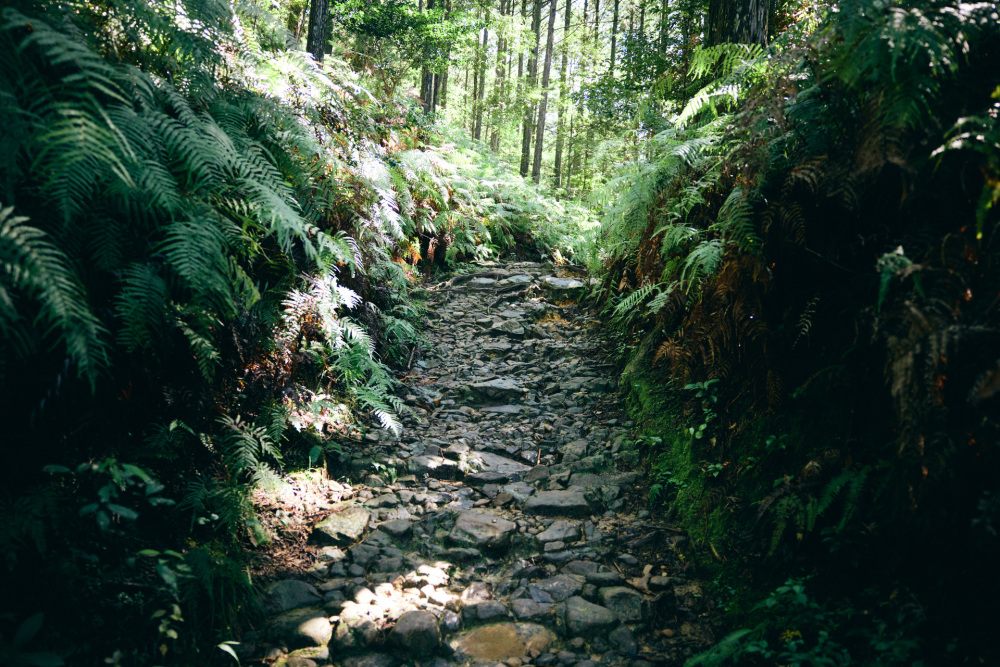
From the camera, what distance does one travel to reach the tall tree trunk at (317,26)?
271 inches

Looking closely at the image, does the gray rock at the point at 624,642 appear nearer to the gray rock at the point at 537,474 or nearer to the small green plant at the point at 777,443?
the small green plant at the point at 777,443

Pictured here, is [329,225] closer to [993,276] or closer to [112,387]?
[112,387]

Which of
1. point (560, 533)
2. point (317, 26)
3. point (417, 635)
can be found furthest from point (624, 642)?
point (317, 26)

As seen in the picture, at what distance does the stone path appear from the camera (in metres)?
2.50

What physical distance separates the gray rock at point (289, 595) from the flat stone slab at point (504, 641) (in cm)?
77

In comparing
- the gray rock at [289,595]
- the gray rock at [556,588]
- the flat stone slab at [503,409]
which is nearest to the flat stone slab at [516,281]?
the flat stone slab at [503,409]

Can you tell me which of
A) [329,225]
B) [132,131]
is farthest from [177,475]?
[329,225]

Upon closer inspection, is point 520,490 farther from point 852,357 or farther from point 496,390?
point 852,357

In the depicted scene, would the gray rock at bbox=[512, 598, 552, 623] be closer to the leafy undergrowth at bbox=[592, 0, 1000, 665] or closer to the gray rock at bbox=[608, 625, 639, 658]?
the gray rock at bbox=[608, 625, 639, 658]

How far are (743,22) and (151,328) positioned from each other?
5601 mm

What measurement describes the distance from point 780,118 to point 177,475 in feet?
12.4

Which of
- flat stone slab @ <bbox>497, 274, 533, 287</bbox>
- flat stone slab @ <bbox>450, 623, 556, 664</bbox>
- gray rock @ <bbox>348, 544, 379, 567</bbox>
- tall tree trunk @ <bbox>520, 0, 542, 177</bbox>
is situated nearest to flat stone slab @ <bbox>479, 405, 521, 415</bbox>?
gray rock @ <bbox>348, 544, 379, 567</bbox>

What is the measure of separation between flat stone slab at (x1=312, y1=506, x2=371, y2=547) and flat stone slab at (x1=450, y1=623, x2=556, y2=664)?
0.94 m

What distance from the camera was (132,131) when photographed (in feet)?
8.04
